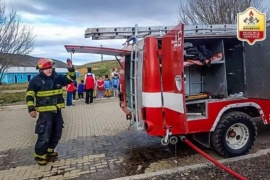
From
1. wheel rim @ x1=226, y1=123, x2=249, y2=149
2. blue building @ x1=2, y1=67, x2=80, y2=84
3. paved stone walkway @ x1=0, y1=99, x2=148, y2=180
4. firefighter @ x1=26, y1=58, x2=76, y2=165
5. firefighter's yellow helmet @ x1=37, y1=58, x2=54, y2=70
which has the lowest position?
paved stone walkway @ x1=0, y1=99, x2=148, y2=180

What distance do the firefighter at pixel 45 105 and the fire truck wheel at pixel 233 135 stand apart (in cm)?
307

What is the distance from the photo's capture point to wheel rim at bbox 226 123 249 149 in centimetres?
552

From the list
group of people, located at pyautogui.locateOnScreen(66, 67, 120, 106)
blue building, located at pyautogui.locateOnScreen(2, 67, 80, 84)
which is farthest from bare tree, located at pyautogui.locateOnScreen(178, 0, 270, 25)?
blue building, located at pyautogui.locateOnScreen(2, 67, 80, 84)

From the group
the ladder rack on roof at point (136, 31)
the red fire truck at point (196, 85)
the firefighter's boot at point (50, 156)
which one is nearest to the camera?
the red fire truck at point (196, 85)

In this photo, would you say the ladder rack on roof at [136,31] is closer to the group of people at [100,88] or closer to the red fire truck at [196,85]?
the red fire truck at [196,85]

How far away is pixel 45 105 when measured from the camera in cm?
566

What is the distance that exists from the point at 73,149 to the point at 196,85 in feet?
10.4

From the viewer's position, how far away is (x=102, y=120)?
1014 cm

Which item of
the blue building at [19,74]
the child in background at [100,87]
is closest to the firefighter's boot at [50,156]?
the child in background at [100,87]

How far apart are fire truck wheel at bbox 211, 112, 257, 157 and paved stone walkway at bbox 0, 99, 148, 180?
6.12 ft

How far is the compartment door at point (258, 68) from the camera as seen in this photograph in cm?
575

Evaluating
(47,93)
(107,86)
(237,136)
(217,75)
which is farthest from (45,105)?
(107,86)

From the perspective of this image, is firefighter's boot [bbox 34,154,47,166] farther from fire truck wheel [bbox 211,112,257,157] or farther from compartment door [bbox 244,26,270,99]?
compartment door [bbox 244,26,270,99]

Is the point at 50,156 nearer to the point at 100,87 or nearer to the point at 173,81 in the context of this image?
the point at 173,81
